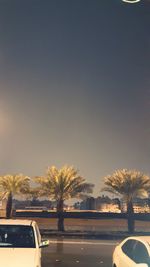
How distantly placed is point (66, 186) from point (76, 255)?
58.9ft

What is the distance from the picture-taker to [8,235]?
1139 cm

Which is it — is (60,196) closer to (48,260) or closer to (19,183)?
(19,183)

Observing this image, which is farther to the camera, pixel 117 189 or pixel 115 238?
pixel 117 189

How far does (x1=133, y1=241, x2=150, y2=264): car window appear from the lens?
30.1ft


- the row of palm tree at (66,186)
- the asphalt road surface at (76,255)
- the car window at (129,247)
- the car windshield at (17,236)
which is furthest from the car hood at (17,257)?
the row of palm tree at (66,186)

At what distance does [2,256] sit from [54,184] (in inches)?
1050

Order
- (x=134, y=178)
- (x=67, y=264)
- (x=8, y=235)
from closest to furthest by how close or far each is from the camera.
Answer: (x=8, y=235), (x=67, y=264), (x=134, y=178)

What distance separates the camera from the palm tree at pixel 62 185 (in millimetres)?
36406

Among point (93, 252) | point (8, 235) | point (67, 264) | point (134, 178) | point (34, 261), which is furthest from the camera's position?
point (134, 178)

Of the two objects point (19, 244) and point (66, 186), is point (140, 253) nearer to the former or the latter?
point (19, 244)

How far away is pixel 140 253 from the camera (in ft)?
31.6

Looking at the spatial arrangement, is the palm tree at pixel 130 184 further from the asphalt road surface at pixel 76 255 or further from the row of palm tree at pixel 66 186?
the asphalt road surface at pixel 76 255

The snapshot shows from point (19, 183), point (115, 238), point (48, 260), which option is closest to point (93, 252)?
point (48, 260)

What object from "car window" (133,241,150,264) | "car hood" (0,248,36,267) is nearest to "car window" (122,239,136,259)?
"car window" (133,241,150,264)
